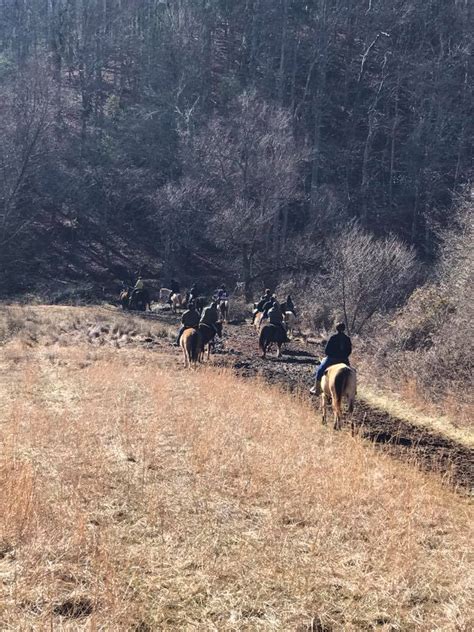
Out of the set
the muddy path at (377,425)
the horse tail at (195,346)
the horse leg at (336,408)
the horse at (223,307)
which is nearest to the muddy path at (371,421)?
the muddy path at (377,425)

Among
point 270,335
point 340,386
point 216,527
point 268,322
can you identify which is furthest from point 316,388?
point 268,322

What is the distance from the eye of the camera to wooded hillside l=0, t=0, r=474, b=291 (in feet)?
135

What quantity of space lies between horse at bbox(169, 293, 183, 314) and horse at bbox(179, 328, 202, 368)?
1704 cm

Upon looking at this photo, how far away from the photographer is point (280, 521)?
5.98 meters

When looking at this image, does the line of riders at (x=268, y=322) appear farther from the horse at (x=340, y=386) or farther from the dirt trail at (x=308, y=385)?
the dirt trail at (x=308, y=385)

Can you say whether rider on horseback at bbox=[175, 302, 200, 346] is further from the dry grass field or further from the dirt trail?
the dry grass field

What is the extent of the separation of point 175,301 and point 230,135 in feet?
51.1

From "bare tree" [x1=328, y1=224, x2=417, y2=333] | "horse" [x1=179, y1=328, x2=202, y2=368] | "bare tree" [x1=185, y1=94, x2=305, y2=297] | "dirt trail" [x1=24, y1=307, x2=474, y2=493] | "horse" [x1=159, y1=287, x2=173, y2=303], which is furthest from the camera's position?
"bare tree" [x1=185, y1=94, x2=305, y2=297]

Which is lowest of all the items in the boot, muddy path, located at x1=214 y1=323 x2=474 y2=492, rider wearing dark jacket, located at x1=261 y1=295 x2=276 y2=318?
muddy path, located at x1=214 y1=323 x2=474 y2=492

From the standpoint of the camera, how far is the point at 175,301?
3372 centimetres

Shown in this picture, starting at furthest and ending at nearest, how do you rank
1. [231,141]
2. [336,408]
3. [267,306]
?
[231,141] < [267,306] < [336,408]

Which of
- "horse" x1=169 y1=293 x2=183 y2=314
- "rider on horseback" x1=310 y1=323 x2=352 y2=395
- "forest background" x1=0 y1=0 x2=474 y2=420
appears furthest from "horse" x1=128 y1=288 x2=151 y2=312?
"rider on horseback" x1=310 y1=323 x2=352 y2=395

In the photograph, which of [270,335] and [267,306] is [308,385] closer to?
[270,335]

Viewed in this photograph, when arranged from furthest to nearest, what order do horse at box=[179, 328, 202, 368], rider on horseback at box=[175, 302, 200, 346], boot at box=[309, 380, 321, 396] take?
rider on horseback at box=[175, 302, 200, 346]
horse at box=[179, 328, 202, 368]
boot at box=[309, 380, 321, 396]
